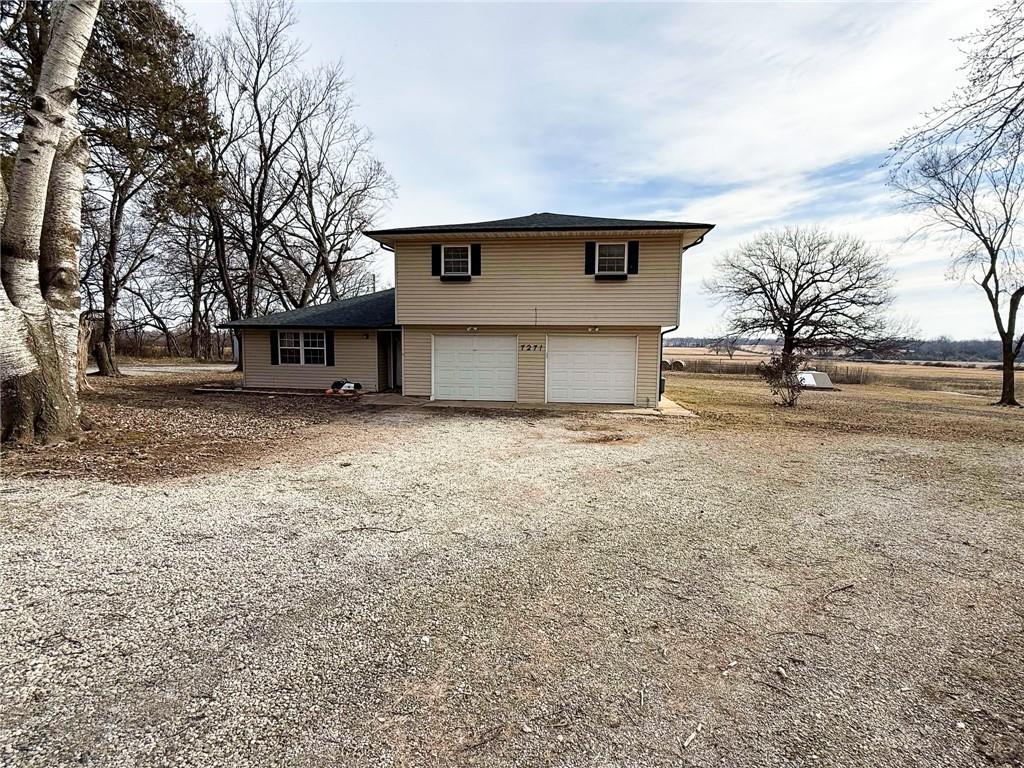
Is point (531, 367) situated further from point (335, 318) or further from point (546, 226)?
point (335, 318)

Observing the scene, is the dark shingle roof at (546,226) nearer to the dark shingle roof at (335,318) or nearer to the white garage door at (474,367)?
the white garage door at (474,367)

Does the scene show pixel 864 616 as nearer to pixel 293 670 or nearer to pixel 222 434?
pixel 293 670

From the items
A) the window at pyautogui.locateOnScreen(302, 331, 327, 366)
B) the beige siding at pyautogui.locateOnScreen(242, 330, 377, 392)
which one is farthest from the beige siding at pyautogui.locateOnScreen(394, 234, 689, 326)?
the window at pyautogui.locateOnScreen(302, 331, 327, 366)

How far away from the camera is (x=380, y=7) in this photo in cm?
1032

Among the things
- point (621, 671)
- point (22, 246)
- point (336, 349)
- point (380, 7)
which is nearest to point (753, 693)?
point (621, 671)

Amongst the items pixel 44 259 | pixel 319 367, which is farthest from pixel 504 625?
pixel 319 367

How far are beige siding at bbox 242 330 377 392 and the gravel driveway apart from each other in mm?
9887

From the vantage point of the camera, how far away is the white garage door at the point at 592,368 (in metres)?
13.1

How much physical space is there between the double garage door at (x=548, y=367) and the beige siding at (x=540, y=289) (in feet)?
2.08

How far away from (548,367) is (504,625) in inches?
419

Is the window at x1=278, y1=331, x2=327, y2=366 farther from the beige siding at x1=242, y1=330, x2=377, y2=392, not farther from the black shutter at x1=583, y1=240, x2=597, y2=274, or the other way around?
the black shutter at x1=583, y1=240, x2=597, y2=274

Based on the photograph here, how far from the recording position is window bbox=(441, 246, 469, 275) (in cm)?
1312

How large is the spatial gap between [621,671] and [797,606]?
148 cm

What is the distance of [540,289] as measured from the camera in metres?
12.9
